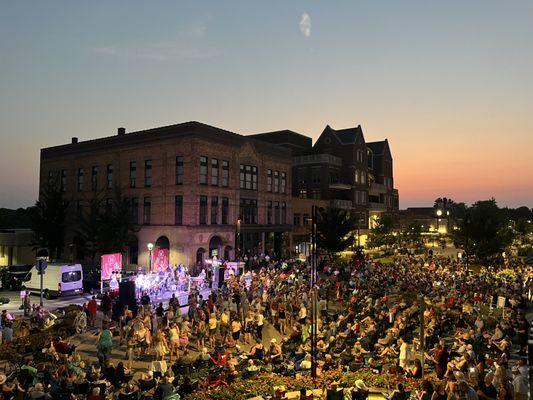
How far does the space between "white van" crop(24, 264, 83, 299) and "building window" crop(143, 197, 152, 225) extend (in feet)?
46.4

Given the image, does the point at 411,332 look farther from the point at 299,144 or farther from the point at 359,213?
the point at 299,144

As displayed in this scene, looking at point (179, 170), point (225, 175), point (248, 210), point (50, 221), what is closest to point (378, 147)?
point (248, 210)

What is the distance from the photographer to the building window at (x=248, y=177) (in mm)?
49094

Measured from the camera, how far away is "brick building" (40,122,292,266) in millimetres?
42500

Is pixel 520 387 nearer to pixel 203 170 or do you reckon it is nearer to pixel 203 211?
pixel 203 211

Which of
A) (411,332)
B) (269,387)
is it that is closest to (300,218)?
(411,332)

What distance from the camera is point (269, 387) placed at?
1373 centimetres

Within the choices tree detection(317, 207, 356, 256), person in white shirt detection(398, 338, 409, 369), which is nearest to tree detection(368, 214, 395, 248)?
tree detection(317, 207, 356, 256)

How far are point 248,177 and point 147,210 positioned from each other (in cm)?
1187

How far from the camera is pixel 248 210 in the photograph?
1961 inches

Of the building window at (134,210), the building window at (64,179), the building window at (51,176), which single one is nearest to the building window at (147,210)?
the building window at (134,210)

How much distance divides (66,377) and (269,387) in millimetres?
6157

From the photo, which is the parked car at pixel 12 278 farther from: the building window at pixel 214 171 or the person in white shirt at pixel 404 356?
the person in white shirt at pixel 404 356

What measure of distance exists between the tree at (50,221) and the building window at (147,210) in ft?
40.9
